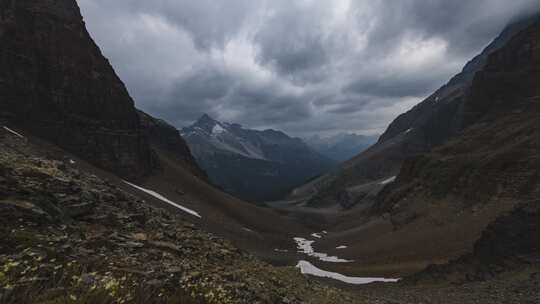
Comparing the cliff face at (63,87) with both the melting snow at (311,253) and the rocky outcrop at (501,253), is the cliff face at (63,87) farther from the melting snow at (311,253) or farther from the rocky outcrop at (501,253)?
the rocky outcrop at (501,253)

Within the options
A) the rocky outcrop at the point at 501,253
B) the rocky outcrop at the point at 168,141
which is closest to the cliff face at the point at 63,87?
the rocky outcrop at the point at 168,141

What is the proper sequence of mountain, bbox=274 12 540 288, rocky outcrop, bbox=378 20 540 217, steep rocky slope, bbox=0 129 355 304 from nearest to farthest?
steep rocky slope, bbox=0 129 355 304, mountain, bbox=274 12 540 288, rocky outcrop, bbox=378 20 540 217

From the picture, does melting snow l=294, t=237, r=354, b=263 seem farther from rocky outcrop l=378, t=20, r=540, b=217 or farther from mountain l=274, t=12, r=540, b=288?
rocky outcrop l=378, t=20, r=540, b=217

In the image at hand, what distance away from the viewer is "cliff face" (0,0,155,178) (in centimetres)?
7169

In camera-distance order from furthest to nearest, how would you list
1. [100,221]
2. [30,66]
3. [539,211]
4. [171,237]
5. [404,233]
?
[30,66], [404,233], [539,211], [171,237], [100,221]

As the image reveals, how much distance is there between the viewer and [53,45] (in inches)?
3157

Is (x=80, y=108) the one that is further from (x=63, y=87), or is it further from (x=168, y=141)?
(x=168, y=141)

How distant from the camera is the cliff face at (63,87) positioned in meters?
71.7

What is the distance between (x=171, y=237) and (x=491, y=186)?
7062cm

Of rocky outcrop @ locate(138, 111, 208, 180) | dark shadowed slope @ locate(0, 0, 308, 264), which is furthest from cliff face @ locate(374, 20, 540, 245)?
rocky outcrop @ locate(138, 111, 208, 180)

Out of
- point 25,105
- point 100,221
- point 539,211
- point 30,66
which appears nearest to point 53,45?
point 30,66

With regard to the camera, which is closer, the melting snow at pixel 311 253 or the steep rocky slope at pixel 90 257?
the steep rocky slope at pixel 90 257

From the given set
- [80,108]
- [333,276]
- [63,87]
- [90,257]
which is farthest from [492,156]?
[63,87]

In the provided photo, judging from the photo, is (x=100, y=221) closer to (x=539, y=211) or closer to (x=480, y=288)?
(x=480, y=288)
